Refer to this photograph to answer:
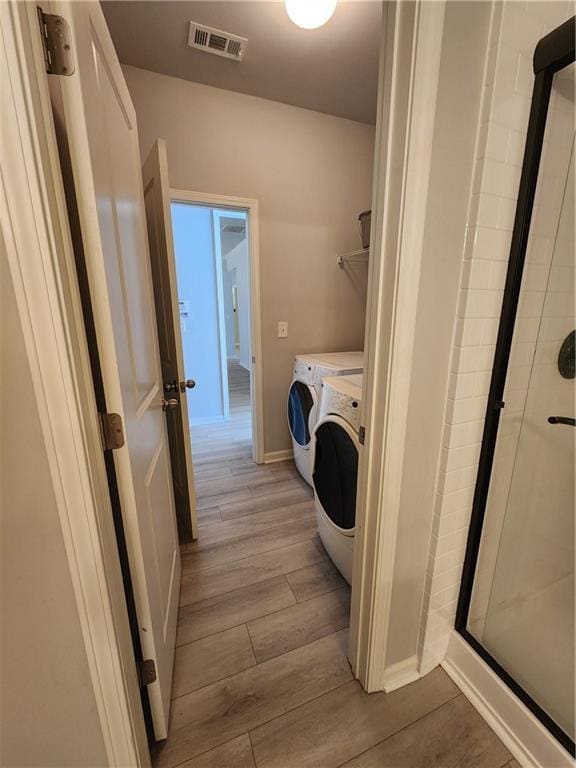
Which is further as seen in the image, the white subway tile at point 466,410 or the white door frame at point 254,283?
the white door frame at point 254,283

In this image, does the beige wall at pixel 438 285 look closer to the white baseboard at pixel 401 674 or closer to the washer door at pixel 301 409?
the white baseboard at pixel 401 674

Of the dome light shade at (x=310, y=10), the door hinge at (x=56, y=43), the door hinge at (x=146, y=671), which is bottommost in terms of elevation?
the door hinge at (x=146, y=671)

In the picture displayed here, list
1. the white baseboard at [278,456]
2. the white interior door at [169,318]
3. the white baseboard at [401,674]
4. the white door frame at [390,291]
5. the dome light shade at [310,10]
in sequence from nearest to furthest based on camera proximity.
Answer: the white door frame at [390,291], the white baseboard at [401,674], the dome light shade at [310,10], the white interior door at [169,318], the white baseboard at [278,456]

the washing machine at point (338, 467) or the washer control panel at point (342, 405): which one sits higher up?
the washer control panel at point (342, 405)

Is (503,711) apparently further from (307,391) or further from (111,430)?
(307,391)

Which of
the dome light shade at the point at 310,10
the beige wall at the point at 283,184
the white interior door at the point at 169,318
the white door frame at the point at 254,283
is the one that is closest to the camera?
the dome light shade at the point at 310,10

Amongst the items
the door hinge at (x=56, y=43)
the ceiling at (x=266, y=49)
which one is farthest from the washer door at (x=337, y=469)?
the ceiling at (x=266, y=49)

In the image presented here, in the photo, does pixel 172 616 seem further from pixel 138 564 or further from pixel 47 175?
pixel 47 175

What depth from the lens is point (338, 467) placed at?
4.70 ft

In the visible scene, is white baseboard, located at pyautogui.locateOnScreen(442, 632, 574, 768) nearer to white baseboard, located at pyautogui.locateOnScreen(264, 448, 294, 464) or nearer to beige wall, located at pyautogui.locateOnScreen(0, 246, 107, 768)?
beige wall, located at pyautogui.locateOnScreen(0, 246, 107, 768)

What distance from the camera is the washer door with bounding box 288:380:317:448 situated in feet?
7.30

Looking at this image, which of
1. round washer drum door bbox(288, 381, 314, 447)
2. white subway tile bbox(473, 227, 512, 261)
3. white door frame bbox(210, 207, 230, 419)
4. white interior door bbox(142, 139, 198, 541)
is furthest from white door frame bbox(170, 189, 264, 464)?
white subway tile bbox(473, 227, 512, 261)

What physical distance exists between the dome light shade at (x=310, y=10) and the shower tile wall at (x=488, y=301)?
90 cm

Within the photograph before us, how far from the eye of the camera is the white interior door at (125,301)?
1.99 feet
